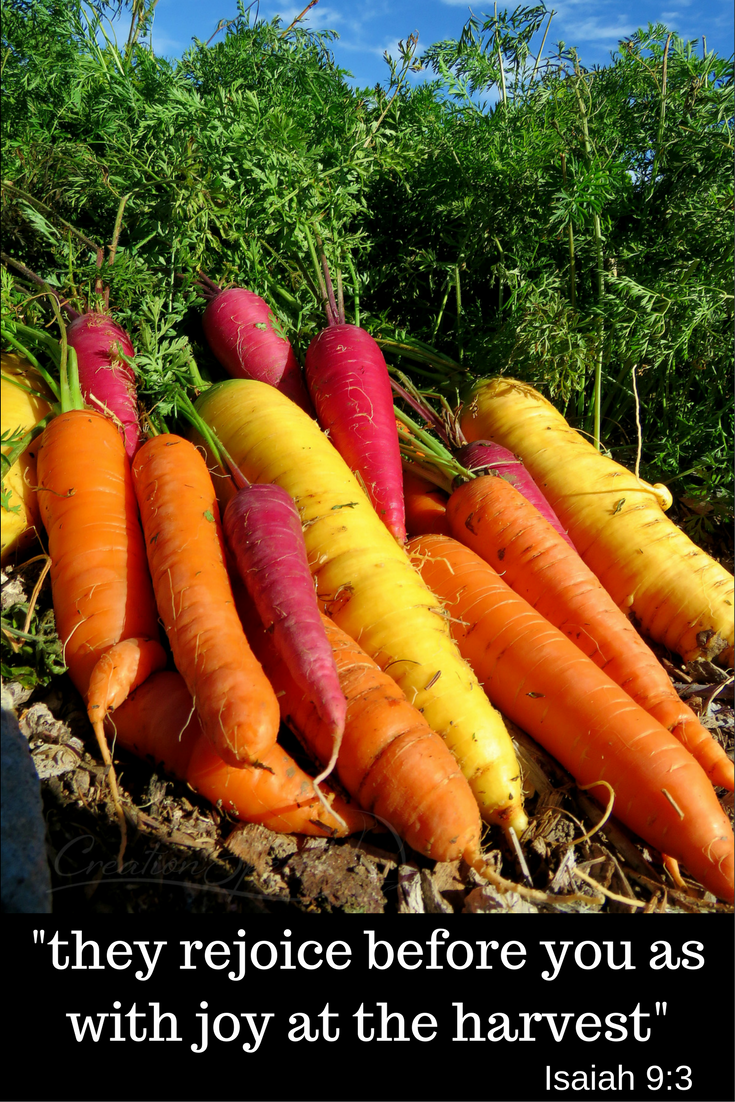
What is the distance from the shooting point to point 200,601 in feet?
7.00

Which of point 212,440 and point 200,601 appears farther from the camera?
point 212,440

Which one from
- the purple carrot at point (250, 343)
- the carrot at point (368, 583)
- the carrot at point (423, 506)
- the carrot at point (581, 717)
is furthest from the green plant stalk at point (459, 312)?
Answer: the carrot at point (581, 717)

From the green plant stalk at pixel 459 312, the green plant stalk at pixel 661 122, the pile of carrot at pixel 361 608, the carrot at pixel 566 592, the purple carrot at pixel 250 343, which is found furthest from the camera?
the green plant stalk at pixel 459 312

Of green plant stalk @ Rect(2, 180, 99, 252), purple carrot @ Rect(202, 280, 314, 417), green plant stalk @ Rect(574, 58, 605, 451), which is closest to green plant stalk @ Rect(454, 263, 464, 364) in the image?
green plant stalk @ Rect(574, 58, 605, 451)

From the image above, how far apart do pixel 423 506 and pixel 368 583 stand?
2.76ft

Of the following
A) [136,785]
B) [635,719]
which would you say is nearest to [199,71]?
[136,785]

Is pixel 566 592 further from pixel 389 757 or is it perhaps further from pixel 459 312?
pixel 459 312

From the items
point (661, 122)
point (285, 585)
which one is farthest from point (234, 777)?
point (661, 122)

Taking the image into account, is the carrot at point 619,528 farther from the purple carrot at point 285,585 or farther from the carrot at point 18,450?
the carrot at point 18,450

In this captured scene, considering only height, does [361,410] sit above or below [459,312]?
below

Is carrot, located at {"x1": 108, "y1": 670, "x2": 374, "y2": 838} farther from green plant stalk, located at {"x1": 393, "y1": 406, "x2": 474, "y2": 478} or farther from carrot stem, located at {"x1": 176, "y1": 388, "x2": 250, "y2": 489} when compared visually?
green plant stalk, located at {"x1": 393, "y1": 406, "x2": 474, "y2": 478}

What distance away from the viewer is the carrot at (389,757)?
1921 millimetres

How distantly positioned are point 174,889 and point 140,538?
1.23 metres

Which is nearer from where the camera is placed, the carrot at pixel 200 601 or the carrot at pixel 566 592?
the carrot at pixel 200 601
